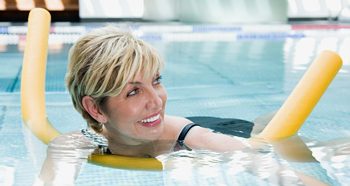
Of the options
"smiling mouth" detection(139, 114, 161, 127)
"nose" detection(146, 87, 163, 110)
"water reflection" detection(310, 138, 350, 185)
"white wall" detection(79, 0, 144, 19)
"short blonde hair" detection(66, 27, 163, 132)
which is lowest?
"white wall" detection(79, 0, 144, 19)

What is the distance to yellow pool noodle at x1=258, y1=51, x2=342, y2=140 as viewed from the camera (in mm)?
2375

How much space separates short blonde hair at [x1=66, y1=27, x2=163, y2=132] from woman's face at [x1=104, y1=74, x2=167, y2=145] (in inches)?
1.2

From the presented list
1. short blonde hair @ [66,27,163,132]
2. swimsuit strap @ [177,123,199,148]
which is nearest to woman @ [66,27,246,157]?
short blonde hair @ [66,27,163,132]

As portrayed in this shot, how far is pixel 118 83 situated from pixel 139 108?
12cm

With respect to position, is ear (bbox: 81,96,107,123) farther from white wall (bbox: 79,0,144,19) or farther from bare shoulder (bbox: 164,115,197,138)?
white wall (bbox: 79,0,144,19)

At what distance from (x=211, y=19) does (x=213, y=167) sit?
8.85m

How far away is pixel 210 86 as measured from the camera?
16.1 ft

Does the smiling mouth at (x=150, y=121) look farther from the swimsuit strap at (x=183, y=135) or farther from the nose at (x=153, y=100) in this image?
the swimsuit strap at (x=183, y=135)

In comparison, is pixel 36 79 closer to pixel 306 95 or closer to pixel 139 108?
pixel 139 108

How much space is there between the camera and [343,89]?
472 cm

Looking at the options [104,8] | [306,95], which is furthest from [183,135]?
[104,8]

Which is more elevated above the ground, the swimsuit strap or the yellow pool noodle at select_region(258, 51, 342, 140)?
the yellow pool noodle at select_region(258, 51, 342, 140)

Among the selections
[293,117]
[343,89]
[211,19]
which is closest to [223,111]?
[343,89]

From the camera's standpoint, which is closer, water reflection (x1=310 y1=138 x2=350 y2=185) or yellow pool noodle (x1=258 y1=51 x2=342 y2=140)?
yellow pool noodle (x1=258 y1=51 x2=342 y2=140)
